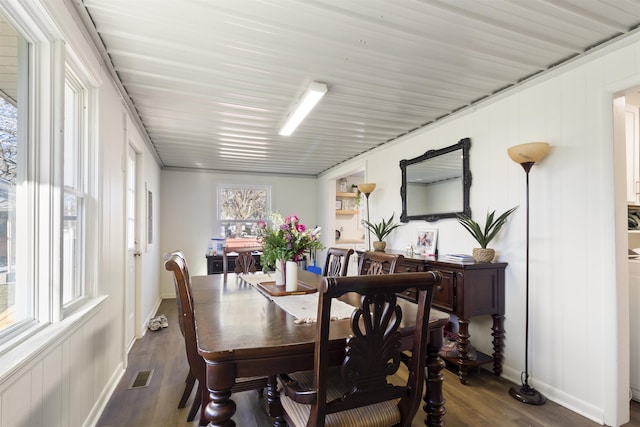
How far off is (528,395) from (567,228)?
3.96 ft

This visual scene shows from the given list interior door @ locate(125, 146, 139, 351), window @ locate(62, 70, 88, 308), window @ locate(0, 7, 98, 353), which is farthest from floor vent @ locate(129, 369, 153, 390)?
window @ locate(0, 7, 98, 353)

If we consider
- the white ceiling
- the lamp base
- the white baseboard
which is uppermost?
the white ceiling

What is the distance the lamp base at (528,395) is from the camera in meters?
2.21

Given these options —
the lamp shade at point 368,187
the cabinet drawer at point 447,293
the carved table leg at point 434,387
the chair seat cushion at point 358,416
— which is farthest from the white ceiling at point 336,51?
the chair seat cushion at point 358,416

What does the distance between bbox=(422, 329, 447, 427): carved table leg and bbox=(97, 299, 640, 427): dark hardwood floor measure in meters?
0.64

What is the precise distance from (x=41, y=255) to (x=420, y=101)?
2879 mm

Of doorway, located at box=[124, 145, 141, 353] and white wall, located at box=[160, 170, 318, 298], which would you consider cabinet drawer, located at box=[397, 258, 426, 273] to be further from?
white wall, located at box=[160, 170, 318, 298]

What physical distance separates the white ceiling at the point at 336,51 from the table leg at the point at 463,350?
6.32 feet

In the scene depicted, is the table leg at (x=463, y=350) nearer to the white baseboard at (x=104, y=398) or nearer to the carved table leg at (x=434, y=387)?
the carved table leg at (x=434, y=387)

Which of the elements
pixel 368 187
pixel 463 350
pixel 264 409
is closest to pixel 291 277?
pixel 264 409

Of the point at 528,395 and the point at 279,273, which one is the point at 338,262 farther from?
the point at 528,395

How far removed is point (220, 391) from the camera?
1.17m

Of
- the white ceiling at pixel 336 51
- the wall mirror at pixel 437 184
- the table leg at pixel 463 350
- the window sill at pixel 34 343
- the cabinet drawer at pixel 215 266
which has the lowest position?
the table leg at pixel 463 350

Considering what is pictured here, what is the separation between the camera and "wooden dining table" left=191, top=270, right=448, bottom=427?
1.17 metres
